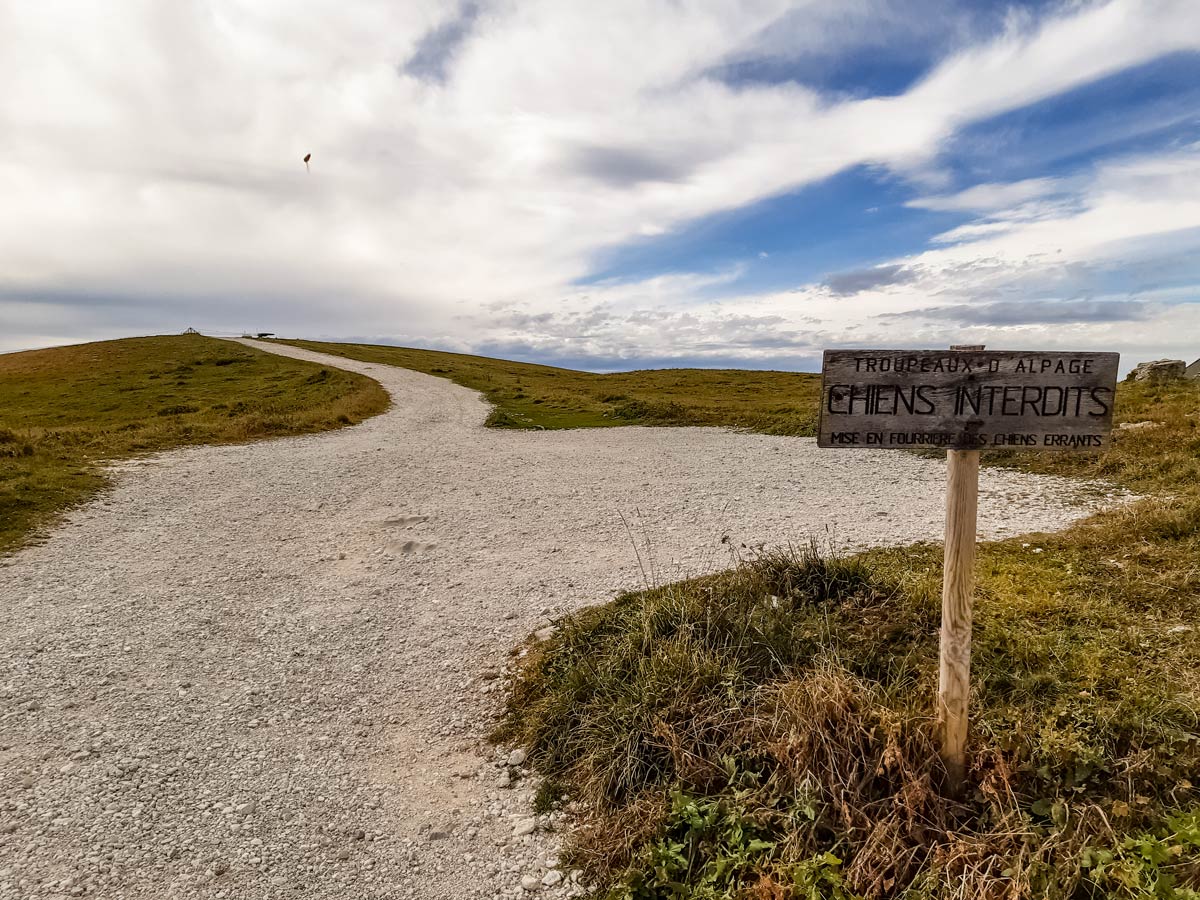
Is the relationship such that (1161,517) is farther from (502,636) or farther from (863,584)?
(502,636)

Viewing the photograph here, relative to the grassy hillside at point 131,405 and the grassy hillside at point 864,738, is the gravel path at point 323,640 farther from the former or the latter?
the grassy hillside at point 131,405

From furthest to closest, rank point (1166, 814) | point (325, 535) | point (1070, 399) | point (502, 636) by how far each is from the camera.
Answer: point (325, 535) < point (502, 636) < point (1070, 399) < point (1166, 814)

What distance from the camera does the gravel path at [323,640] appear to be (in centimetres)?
431

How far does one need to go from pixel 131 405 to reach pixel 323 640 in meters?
36.3

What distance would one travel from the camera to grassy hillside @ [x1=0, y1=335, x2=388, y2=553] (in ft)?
43.4

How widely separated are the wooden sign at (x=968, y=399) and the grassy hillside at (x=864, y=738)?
1.76 m

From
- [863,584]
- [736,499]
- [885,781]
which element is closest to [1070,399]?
[885,781]

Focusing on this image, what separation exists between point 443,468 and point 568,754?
1201cm

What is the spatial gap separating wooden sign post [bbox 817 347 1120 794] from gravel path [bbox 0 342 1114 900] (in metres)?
2.80

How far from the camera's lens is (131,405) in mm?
35438

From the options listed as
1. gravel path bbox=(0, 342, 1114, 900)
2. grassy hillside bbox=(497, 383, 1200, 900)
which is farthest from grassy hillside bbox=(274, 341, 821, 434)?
grassy hillside bbox=(497, 383, 1200, 900)

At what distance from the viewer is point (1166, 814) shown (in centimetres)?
355

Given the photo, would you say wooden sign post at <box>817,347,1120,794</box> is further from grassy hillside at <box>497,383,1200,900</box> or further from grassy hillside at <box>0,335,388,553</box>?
grassy hillside at <box>0,335,388,553</box>

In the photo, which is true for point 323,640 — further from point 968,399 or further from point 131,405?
point 131,405
